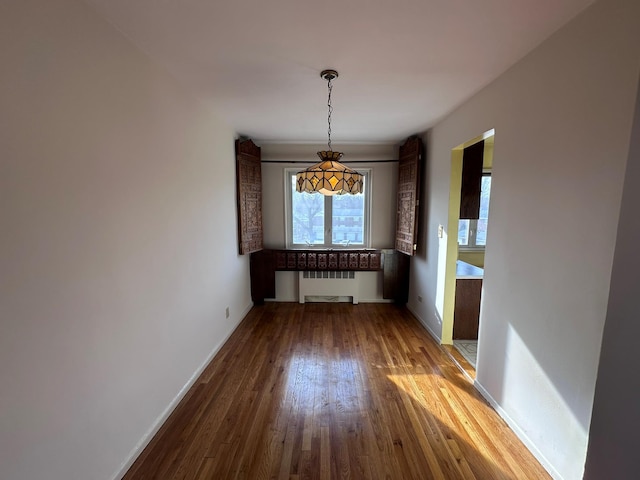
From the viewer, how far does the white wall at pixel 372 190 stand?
4176 mm

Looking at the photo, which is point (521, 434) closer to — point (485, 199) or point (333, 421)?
point (333, 421)

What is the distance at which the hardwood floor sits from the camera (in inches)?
63.9

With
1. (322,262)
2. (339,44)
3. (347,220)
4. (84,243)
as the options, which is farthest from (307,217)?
(84,243)

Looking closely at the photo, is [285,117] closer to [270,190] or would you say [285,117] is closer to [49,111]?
[270,190]

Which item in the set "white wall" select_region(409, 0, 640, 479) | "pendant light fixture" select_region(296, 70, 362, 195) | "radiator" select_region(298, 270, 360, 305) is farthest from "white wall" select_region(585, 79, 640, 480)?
"radiator" select_region(298, 270, 360, 305)

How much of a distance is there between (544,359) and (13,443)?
8.09 feet

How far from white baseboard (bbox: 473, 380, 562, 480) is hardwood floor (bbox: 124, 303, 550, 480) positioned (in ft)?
0.12

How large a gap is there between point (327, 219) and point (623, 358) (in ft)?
12.2

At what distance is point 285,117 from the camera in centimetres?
296

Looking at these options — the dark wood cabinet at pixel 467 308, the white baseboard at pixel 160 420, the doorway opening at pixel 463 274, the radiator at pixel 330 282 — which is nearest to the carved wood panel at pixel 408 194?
the doorway opening at pixel 463 274

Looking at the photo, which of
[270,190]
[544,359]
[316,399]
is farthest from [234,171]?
[544,359]

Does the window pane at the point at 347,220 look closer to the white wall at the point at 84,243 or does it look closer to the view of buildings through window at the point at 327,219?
the view of buildings through window at the point at 327,219

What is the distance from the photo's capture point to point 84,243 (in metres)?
1.30

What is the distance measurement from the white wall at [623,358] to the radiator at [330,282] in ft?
11.5
